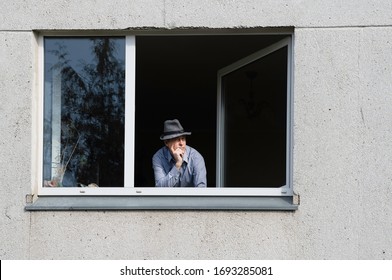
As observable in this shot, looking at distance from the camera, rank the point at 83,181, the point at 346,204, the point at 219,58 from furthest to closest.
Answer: the point at 219,58, the point at 83,181, the point at 346,204

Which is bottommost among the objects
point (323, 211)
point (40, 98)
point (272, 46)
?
point (323, 211)

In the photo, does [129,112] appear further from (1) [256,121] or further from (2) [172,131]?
(1) [256,121]

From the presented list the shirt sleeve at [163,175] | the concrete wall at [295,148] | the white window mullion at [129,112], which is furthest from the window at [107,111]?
the concrete wall at [295,148]

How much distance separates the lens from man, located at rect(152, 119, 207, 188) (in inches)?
260

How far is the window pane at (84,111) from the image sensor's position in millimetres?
6516

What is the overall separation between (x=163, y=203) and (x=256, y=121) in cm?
279

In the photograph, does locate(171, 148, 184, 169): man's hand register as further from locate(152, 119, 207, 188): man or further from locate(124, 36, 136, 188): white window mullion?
locate(124, 36, 136, 188): white window mullion

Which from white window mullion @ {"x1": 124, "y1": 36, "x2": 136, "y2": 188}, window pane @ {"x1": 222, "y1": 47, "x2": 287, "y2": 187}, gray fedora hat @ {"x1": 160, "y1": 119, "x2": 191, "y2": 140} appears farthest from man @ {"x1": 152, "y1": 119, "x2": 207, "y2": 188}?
window pane @ {"x1": 222, "y1": 47, "x2": 287, "y2": 187}

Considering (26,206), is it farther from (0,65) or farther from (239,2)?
(239,2)

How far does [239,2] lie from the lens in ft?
20.5

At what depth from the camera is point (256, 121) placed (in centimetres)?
881

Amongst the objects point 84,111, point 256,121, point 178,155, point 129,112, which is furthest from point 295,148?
point 256,121

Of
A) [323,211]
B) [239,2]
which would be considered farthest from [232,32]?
[323,211]
